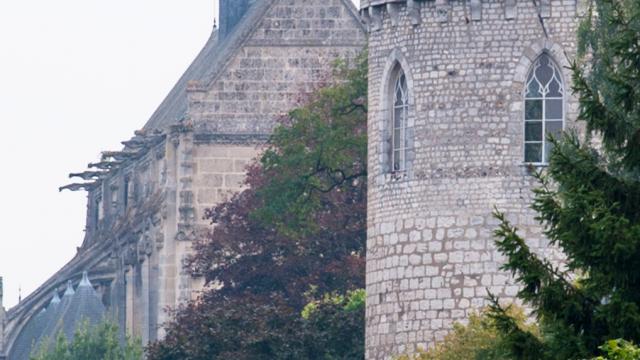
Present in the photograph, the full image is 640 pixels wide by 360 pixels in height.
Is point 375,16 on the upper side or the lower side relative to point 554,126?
upper

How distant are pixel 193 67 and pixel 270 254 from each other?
3734 centimetres

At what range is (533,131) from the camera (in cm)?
5203

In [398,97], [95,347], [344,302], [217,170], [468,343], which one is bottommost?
[468,343]

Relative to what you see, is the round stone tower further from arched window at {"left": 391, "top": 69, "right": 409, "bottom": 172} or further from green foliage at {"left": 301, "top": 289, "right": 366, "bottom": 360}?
green foliage at {"left": 301, "top": 289, "right": 366, "bottom": 360}

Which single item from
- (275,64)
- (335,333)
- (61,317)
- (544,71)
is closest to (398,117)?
(544,71)

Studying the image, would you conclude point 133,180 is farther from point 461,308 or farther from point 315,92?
point 461,308

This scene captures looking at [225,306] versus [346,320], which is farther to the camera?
[225,306]

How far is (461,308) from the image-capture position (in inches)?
2029

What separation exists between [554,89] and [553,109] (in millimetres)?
274

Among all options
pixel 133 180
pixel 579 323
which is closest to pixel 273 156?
pixel 133 180

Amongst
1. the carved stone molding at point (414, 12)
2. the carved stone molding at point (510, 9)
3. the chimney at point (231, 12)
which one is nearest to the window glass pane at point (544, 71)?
the carved stone molding at point (510, 9)

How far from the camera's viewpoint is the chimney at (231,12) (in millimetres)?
107625

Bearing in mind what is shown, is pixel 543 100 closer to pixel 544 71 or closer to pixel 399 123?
pixel 544 71

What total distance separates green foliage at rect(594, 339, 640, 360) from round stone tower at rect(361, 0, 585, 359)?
58.2ft
